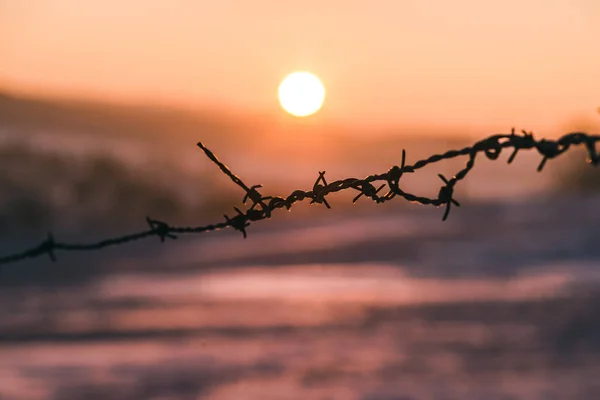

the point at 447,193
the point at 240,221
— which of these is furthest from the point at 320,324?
the point at 447,193

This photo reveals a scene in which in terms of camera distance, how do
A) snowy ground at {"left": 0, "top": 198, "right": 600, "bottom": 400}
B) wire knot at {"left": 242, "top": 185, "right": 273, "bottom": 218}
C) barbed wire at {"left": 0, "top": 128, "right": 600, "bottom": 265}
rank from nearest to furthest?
barbed wire at {"left": 0, "top": 128, "right": 600, "bottom": 265}
wire knot at {"left": 242, "top": 185, "right": 273, "bottom": 218}
snowy ground at {"left": 0, "top": 198, "right": 600, "bottom": 400}

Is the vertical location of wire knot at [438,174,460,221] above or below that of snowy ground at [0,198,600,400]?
below

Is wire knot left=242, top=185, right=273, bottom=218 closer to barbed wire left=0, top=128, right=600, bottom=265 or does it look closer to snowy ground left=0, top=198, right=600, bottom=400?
barbed wire left=0, top=128, right=600, bottom=265

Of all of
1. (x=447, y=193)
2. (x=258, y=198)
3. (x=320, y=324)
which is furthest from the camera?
(x=320, y=324)

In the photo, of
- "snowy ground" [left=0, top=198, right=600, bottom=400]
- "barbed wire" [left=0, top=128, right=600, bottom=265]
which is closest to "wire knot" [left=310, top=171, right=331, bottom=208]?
"barbed wire" [left=0, top=128, right=600, bottom=265]

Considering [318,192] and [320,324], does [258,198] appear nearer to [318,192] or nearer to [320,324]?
[318,192]

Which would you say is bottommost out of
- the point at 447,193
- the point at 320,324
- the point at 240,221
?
the point at 447,193

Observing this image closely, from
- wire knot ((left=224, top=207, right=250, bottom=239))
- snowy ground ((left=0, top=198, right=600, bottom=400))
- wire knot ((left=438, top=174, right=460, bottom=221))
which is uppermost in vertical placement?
snowy ground ((left=0, top=198, right=600, bottom=400))

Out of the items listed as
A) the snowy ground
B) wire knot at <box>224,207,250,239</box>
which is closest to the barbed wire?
wire knot at <box>224,207,250,239</box>

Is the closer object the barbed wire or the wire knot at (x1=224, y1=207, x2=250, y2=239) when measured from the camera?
the barbed wire

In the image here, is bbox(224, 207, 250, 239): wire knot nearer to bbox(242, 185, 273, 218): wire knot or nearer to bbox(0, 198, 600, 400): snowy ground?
bbox(242, 185, 273, 218): wire knot

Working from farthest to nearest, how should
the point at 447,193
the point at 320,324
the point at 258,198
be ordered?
the point at 320,324
the point at 258,198
the point at 447,193

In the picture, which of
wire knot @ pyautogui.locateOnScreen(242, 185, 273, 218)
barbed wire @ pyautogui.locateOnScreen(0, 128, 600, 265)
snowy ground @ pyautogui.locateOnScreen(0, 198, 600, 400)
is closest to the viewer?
barbed wire @ pyautogui.locateOnScreen(0, 128, 600, 265)

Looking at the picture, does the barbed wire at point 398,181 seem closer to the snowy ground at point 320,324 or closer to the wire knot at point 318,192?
the wire knot at point 318,192
